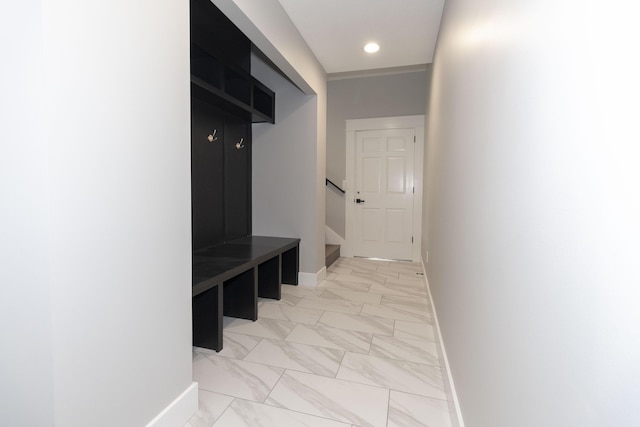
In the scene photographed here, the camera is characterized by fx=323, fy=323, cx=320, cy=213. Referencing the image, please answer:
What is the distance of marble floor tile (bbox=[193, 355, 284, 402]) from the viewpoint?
1.73m

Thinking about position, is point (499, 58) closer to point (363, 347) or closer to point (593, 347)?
point (593, 347)

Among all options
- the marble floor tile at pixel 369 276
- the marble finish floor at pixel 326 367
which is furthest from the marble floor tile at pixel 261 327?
the marble floor tile at pixel 369 276

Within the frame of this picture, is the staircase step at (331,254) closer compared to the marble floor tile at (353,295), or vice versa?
the marble floor tile at (353,295)

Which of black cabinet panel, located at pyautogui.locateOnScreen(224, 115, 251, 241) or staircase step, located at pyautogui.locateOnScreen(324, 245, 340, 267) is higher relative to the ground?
black cabinet panel, located at pyautogui.locateOnScreen(224, 115, 251, 241)

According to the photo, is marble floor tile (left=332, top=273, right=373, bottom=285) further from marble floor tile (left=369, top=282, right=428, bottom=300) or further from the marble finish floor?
the marble finish floor

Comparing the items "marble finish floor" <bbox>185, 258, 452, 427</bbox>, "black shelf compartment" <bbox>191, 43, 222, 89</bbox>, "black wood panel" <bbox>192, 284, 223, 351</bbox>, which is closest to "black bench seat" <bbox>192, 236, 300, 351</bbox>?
"black wood panel" <bbox>192, 284, 223, 351</bbox>

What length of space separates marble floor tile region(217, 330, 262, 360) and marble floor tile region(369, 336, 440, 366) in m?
0.83

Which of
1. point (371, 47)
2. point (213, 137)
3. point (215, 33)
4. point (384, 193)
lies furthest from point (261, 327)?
point (384, 193)

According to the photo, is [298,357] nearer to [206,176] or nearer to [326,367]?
[326,367]

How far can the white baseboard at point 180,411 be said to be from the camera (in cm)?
134

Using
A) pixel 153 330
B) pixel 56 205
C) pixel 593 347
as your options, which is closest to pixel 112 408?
pixel 153 330

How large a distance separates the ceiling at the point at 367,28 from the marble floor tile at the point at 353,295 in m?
2.47

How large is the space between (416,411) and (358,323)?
106cm

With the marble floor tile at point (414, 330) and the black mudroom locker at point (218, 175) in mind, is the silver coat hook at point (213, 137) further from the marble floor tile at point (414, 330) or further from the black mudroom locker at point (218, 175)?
the marble floor tile at point (414, 330)
